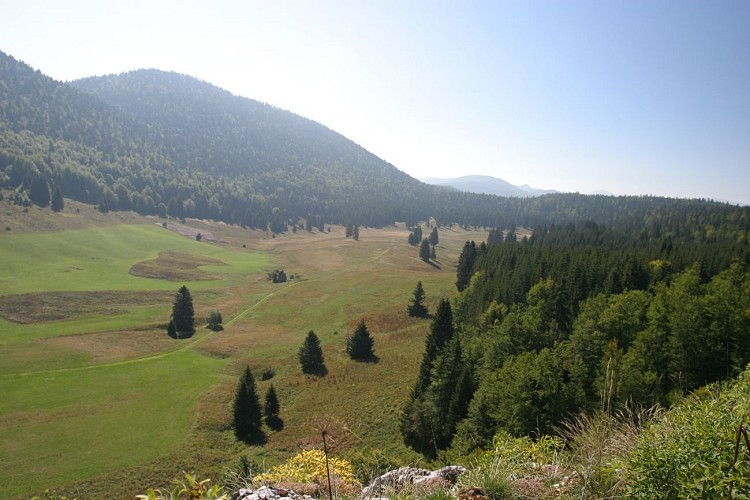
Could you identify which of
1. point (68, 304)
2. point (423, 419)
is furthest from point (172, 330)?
point (423, 419)

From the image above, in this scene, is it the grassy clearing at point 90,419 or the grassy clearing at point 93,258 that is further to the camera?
the grassy clearing at point 93,258

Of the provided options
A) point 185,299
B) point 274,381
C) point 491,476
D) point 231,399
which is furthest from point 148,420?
point 491,476

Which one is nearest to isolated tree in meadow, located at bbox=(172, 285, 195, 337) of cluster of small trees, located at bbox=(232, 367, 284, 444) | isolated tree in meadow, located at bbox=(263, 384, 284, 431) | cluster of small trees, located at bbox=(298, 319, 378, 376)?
cluster of small trees, located at bbox=(298, 319, 378, 376)

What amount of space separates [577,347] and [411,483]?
41.8 metres

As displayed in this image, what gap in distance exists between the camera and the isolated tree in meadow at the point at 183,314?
80181 mm

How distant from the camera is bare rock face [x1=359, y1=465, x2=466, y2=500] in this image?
373 inches

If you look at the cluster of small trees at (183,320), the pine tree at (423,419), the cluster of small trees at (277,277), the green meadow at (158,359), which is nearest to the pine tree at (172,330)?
the cluster of small trees at (183,320)

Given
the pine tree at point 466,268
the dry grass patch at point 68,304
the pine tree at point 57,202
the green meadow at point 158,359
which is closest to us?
the green meadow at point 158,359

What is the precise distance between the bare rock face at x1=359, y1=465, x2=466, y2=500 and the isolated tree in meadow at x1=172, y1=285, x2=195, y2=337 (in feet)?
257

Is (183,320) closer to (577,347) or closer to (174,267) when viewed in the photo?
(174,267)

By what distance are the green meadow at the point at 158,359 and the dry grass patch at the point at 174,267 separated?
2.06ft

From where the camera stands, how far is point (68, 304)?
81.6 metres

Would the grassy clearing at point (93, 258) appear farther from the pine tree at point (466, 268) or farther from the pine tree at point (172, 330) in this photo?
the pine tree at point (466, 268)

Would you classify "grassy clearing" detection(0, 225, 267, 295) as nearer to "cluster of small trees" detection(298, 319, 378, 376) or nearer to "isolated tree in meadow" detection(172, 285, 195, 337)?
"isolated tree in meadow" detection(172, 285, 195, 337)
